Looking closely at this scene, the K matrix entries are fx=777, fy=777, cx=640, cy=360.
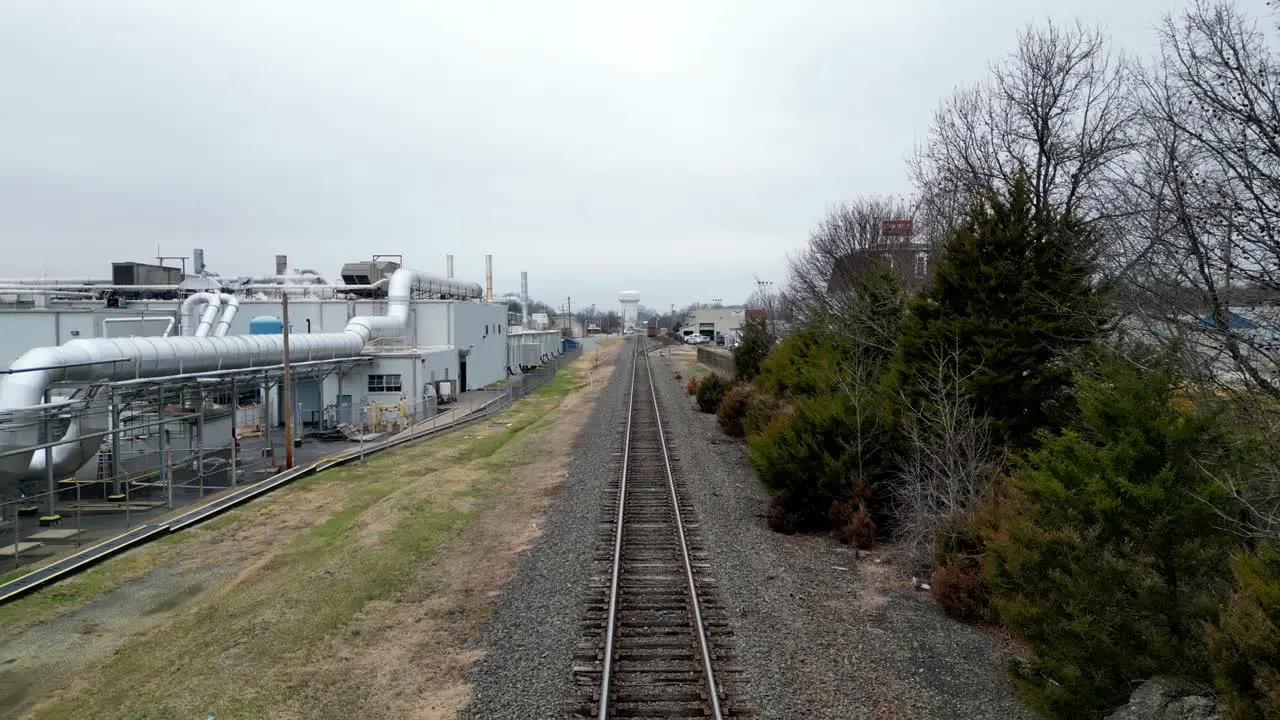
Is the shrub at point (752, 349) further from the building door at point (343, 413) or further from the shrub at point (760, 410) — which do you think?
the building door at point (343, 413)

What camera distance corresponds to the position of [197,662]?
945cm

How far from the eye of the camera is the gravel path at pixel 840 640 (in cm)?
764

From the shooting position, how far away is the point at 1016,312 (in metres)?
13.3

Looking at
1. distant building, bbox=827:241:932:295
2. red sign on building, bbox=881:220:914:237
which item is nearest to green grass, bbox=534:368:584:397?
distant building, bbox=827:241:932:295

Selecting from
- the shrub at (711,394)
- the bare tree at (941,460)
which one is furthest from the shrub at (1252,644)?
the shrub at (711,394)

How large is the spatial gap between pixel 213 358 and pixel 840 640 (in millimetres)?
21336

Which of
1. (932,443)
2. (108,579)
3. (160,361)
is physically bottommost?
(108,579)

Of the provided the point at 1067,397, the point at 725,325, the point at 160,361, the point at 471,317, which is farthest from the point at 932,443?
the point at 725,325

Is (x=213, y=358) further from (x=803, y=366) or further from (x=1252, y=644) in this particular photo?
(x=1252, y=644)

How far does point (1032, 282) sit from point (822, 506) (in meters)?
5.54

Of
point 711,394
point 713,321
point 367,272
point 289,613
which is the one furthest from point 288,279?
point 713,321

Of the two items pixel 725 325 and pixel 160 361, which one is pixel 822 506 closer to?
pixel 160 361

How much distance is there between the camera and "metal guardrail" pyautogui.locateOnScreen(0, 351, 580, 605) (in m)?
13.6

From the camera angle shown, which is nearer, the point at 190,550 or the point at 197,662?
the point at 197,662
